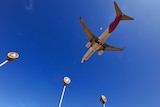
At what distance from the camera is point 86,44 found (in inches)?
1531

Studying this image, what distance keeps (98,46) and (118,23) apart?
22.3 ft

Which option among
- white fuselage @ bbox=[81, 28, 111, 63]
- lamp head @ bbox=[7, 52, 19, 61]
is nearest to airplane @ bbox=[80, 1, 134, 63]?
white fuselage @ bbox=[81, 28, 111, 63]

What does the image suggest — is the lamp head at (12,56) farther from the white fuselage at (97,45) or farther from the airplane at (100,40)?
the white fuselage at (97,45)

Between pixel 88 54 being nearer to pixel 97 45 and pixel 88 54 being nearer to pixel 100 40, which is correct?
pixel 97 45

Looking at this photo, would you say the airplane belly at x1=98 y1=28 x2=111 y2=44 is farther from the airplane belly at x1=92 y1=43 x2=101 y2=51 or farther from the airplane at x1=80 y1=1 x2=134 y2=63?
the airplane belly at x1=92 y1=43 x2=101 y2=51

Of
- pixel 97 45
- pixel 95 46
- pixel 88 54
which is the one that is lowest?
pixel 88 54

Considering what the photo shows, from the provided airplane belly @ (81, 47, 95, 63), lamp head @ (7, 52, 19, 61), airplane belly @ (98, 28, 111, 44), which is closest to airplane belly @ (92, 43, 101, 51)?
airplane belly @ (81, 47, 95, 63)

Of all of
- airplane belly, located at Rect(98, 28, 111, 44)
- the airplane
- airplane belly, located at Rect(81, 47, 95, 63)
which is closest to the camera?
the airplane

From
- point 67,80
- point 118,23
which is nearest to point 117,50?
point 118,23

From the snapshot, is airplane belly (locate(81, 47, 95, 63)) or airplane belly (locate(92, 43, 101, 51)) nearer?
airplane belly (locate(92, 43, 101, 51))

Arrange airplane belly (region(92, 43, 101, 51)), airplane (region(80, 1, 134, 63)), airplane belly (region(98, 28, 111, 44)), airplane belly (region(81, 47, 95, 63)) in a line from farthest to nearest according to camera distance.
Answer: airplane belly (region(81, 47, 95, 63)) → airplane belly (region(92, 43, 101, 51)) → airplane belly (region(98, 28, 111, 44)) → airplane (region(80, 1, 134, 63))

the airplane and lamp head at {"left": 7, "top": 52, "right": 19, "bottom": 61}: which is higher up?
the airplane

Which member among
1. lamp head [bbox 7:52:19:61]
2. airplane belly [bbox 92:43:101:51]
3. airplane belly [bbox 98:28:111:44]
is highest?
airplane belly [bbox 98:28:111:44]

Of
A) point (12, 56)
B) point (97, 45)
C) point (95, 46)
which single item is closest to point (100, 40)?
point (97, 45)
